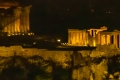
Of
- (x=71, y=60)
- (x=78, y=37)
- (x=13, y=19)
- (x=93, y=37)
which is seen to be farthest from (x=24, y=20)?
(x=71, y=60)

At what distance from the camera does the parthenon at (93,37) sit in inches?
872

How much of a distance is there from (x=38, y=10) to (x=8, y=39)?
13085 mm

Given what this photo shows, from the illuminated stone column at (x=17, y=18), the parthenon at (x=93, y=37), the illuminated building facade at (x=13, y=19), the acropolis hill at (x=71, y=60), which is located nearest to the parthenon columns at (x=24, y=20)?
the illuminated building facade at (x=13, y=19)

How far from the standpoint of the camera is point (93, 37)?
23.0m

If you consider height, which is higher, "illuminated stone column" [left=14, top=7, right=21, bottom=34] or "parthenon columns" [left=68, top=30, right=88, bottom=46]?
"illuminated stone column" [left=14, top=7, right=21, bottom=34]

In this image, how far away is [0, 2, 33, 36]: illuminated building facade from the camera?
24984 mm

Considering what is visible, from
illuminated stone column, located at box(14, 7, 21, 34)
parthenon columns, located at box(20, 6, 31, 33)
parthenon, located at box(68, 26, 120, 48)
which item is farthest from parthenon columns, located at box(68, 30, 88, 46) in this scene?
illuminated stone column, located at box(14, 7, 21, 34)

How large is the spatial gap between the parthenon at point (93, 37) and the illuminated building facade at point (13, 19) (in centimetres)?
333

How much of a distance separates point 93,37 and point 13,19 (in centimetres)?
601

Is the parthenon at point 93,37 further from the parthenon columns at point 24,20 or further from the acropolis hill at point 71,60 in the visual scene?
the parthenon columns at point 24,20

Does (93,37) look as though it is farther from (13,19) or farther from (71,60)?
(13,19)

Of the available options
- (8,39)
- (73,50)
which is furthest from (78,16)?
(73,50)

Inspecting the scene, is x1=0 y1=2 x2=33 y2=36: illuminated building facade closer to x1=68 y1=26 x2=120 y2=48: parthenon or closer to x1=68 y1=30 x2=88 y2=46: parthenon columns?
x1=68 y1=30 x2=88 y2=46: parthenon columns

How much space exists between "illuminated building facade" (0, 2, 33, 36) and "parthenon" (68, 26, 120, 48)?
3.33 meters
